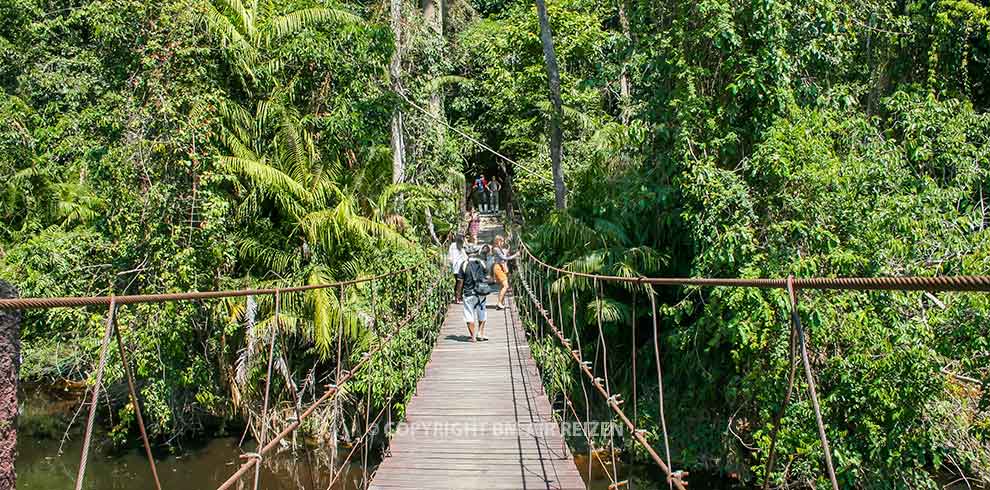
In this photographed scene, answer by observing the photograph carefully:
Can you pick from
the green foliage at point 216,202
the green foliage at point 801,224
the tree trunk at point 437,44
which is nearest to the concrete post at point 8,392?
the green foliage at point 801,224

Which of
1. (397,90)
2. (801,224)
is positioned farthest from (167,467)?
(801,224)

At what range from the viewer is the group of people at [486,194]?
20.8 m

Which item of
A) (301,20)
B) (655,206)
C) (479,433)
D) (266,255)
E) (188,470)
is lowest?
(188,470)

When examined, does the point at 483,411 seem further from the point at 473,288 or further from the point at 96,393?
the point at 96,393

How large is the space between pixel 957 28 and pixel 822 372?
456 centimetres

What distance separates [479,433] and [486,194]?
60.6ft

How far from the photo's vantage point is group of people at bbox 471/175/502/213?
2079 centimetres

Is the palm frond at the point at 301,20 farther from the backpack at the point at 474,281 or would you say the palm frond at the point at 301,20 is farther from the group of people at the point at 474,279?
the backpack at the point at 474,281

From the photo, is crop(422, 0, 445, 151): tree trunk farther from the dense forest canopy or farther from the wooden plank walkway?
the wooden plank walkway

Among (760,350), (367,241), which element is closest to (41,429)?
(367,241)

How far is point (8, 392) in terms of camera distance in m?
1.16

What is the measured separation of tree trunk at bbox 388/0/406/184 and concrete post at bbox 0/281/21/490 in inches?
366

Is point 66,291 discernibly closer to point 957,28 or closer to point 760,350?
point 760,350

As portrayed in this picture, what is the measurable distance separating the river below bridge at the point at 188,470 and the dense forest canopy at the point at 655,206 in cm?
41
